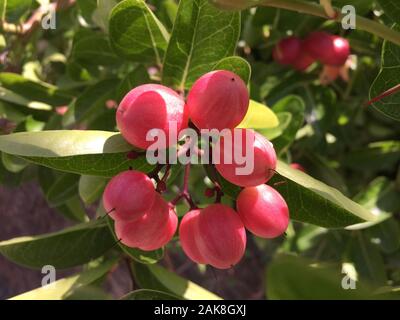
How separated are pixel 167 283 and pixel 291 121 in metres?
0.41

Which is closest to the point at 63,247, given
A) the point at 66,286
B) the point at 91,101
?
the point at 66,286

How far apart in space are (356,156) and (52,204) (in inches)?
35.5

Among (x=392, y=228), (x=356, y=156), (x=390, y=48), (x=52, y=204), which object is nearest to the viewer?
(x=390, y=48)

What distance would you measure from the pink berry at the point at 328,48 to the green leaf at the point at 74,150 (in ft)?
2.14

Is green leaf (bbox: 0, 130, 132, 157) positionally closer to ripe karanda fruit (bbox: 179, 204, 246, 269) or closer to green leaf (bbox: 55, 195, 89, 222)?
ripe karanda fruit (bbox: 179, 204, 246, 269)

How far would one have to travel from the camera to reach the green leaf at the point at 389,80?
2.76 ft

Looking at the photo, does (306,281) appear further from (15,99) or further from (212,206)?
(15,99)

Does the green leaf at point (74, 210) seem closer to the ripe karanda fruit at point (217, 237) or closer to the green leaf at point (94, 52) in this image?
the green leaf at point (94, 52)

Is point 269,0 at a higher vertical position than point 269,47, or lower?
lower

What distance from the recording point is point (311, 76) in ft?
4.88

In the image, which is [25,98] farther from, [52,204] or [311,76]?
[311,76]

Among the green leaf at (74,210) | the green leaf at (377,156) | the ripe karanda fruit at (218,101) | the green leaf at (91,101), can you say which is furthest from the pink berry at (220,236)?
the green leaf at (377,156)

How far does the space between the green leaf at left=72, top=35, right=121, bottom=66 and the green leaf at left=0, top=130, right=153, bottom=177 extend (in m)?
0.53
